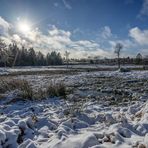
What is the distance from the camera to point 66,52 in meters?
111

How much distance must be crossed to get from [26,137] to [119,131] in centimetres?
194

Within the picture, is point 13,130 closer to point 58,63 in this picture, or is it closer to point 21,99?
point 21,99

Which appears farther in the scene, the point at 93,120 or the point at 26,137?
the point at 93,120

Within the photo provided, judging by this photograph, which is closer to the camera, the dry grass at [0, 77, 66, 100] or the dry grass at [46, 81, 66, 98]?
the dry grass at [0, 77, 66, 100]

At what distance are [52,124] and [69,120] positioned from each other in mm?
428

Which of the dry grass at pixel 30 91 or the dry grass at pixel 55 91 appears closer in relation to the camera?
the dry grass at pixel 30 91

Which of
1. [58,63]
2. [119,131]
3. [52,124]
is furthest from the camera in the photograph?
[58,63]

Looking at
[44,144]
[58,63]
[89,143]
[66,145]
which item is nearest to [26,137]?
[44,144]

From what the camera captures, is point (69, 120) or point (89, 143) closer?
point (89, 143)

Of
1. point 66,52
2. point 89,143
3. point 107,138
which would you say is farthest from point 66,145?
point 66,52

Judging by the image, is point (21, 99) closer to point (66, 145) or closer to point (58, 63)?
point (66, 145)

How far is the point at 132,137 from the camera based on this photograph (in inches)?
171

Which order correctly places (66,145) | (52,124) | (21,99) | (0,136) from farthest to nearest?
(21,99) → (52,124) → (0,136) → (66,145)

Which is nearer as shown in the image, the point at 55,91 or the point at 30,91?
the point at 30,91
